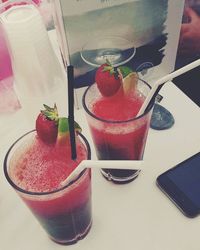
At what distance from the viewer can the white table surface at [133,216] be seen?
1.90ft

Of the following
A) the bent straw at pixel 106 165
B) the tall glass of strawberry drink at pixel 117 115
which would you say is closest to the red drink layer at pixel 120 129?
the tall glass of strawberry drink at pixel 117 115

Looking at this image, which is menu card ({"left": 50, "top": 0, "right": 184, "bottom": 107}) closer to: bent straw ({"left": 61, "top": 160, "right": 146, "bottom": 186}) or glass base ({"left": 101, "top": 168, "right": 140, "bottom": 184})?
glass base ({"left": 101, "top": 168, "right": 140, "bottom": 184})

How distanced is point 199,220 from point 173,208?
48 mm

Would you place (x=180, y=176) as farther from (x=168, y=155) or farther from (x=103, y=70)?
(x=103, y=70)

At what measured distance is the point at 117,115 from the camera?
618 millimetres

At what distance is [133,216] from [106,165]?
0.69ft

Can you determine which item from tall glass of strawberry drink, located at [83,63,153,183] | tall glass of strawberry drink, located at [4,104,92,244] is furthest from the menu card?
tall glass of strawberry drink, located at [4,104,92,244]

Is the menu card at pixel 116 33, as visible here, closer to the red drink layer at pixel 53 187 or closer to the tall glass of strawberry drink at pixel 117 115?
the tall glass of strawberry drink at pixel 117 115

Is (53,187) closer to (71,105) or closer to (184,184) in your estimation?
(71,105)

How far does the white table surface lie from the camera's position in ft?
1.90

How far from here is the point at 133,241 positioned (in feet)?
1.90

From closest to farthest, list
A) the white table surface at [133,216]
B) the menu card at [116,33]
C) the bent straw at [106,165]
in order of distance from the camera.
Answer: the bent straw at [106,165] < the white table surface at [133,216] < the menu card at [116,33]

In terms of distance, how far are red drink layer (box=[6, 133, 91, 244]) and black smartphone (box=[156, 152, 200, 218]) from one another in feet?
0.51

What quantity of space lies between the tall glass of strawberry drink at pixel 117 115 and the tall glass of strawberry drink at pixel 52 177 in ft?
0.24
